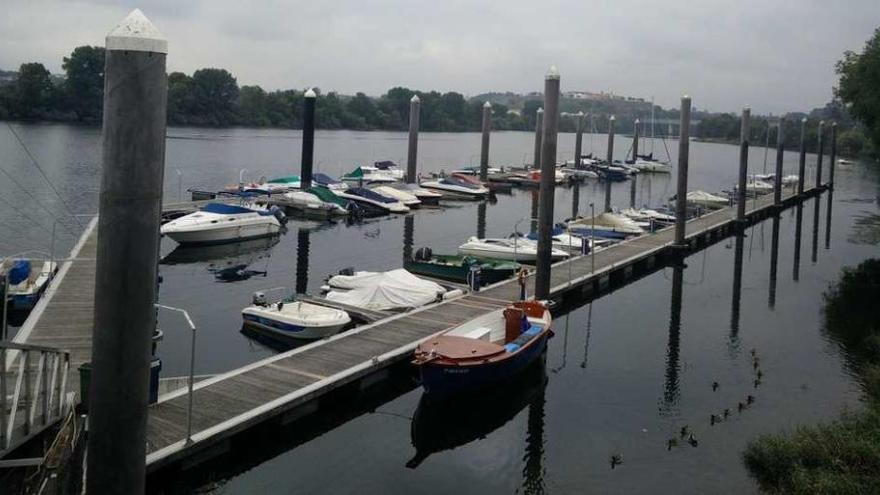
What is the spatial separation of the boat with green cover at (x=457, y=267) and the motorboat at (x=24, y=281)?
12460 millimetres

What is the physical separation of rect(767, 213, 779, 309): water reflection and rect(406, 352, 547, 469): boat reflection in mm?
16268

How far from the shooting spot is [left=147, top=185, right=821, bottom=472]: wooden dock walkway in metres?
13.6

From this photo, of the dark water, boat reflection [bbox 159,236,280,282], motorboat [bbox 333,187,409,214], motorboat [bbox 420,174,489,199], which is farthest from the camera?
motorboat [bbox 420,174,489,199]

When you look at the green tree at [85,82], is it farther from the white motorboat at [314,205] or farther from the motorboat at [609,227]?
the motorboat at [609,227]

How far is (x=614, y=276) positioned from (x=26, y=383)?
86.6 ft

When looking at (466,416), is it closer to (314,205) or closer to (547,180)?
(547,180)

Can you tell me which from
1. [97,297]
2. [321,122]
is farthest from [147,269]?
[321,122]

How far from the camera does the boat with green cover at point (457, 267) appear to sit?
3005cm

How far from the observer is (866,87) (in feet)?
149

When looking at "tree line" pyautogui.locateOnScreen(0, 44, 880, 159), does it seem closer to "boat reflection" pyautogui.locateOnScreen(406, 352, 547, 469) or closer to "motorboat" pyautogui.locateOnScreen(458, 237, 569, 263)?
"motorboat" pyautogui.locateOnScreen(458, 237, 569, 263)

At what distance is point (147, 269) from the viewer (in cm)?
702

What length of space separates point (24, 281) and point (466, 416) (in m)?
14.7

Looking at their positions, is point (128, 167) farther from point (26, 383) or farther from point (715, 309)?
point (715, 309)

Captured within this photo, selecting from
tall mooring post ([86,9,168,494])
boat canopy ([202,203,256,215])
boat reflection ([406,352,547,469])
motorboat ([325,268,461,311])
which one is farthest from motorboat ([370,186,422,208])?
tall mooring post ([86,9,168,494])
